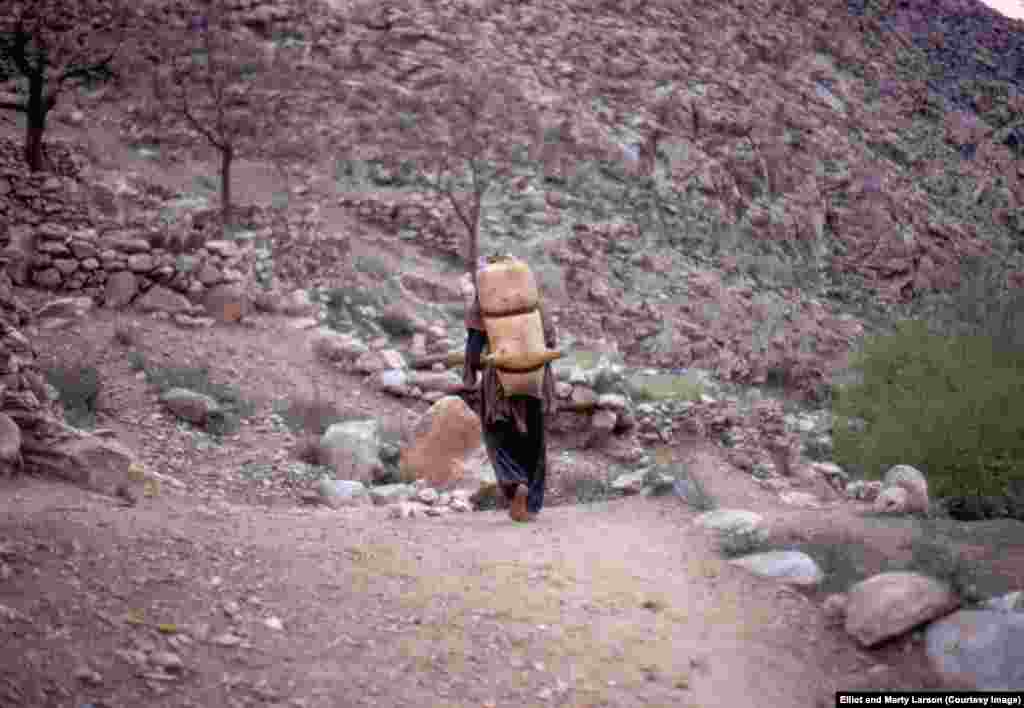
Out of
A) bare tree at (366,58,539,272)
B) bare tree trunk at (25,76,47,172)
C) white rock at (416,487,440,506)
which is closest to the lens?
white rock at (416,487,440,506)

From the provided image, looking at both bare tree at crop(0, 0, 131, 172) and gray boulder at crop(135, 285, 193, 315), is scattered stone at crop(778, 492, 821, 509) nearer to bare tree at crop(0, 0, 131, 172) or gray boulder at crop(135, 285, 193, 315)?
gray boulder at crop(135, 285, 193, 315)

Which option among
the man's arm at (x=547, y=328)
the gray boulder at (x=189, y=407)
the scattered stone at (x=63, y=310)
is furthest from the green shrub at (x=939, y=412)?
the scattered stone at (x=63, y=310)

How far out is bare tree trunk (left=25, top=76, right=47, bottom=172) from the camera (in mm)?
13031

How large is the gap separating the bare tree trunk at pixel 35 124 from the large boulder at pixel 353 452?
8.05 m

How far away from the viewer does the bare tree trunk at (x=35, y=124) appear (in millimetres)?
13031

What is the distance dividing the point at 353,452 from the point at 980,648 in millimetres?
5631

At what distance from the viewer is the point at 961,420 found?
8.34 meters

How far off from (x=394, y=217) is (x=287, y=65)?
475 centimetres

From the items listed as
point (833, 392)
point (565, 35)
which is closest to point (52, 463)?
point (833, 392)

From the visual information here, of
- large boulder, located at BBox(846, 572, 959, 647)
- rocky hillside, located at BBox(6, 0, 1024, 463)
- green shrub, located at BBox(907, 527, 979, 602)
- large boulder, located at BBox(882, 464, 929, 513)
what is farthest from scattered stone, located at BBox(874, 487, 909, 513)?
rocky hillside, located at BBox(6, 0, 1024, 463)

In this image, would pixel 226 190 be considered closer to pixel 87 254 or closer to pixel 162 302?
pixel 87 254

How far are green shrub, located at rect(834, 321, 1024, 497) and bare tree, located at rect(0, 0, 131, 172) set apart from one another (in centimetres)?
1165

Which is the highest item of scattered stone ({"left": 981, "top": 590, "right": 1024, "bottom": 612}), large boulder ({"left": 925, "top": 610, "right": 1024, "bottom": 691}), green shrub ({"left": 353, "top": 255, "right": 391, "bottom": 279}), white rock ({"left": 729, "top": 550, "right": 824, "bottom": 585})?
large boulder ({"left": 925, "top": 610, "right": 1024, "bottom": 691})

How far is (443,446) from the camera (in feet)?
25.4
